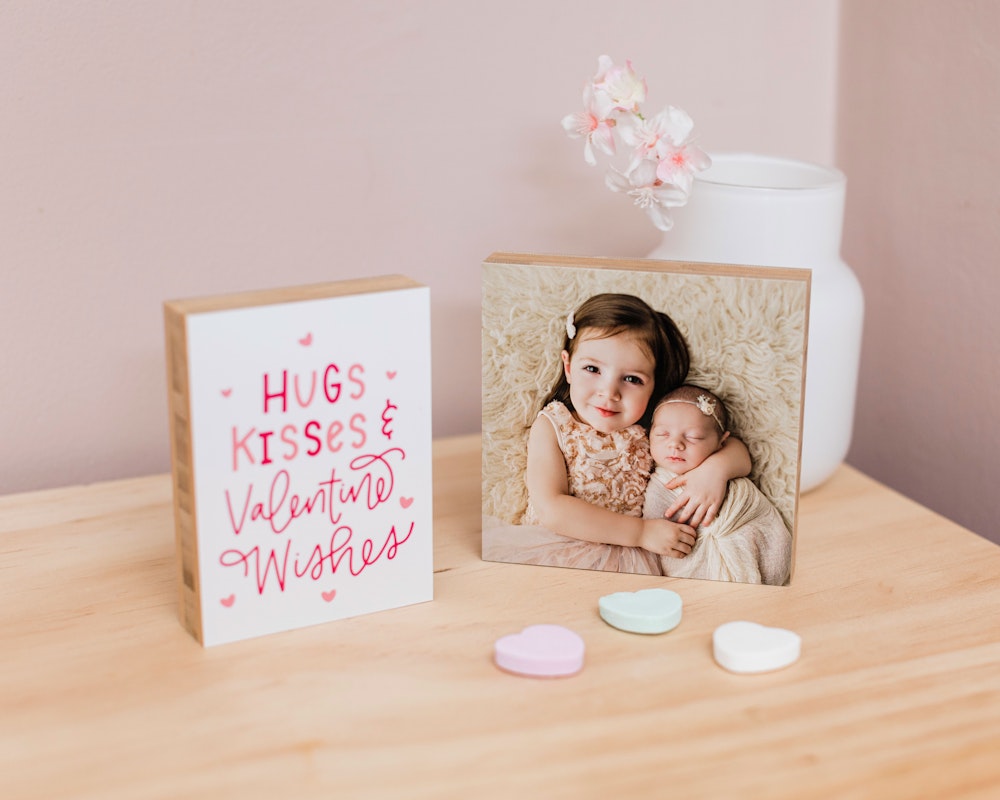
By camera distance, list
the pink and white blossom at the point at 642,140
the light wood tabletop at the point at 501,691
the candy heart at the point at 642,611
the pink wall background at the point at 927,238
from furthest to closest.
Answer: the pink wall background at the point at 927,238, the pink and white blossom at the point at 642,140, the candy heart at the point at 642,611, the light wood tabletop at the point at 501,691

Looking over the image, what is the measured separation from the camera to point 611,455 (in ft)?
2.62

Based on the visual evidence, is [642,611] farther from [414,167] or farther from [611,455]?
[414,167]

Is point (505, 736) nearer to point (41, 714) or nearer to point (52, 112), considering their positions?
point (41, 714)

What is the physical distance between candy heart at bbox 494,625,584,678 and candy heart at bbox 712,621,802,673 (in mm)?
92

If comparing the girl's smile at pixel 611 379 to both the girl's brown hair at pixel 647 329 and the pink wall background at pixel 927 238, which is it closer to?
the girl's brown hair at pixel 647 329

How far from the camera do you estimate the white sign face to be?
0.68 meters

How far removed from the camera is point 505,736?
0.62 metres

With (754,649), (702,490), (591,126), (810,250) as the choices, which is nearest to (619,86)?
(591,126)

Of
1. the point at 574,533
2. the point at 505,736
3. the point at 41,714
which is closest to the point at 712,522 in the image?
the point at 574,533

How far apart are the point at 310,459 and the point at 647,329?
0.26 meters

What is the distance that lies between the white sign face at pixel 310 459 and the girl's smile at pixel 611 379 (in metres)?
Answer: 0.12

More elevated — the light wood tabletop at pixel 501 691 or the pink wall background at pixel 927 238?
the pink wall background at pixel 927 238

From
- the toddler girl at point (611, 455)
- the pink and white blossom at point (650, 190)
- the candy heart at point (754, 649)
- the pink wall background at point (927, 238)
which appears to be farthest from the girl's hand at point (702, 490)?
the pink wall background at point (927, 238)

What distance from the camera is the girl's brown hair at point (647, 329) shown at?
78 centimetres
